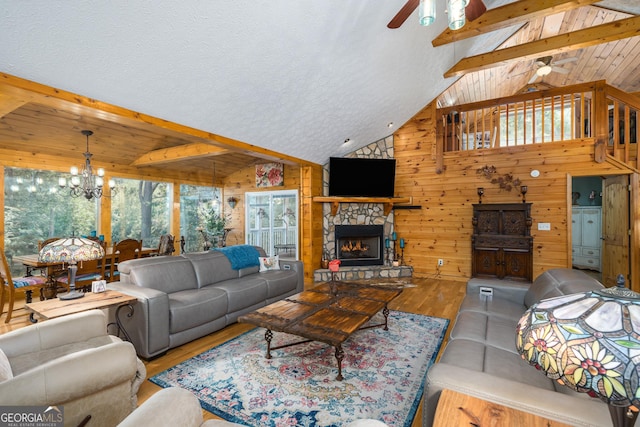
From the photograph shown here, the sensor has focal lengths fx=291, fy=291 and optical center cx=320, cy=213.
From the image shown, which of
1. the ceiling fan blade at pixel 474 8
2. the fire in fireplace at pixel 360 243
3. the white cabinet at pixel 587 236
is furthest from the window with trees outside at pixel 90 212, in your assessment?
the white cabinet at pixel 587 236

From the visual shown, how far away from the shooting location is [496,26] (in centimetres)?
343

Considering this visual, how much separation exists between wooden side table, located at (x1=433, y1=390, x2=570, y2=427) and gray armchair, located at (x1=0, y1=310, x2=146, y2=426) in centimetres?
159

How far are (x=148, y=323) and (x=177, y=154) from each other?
3.62m

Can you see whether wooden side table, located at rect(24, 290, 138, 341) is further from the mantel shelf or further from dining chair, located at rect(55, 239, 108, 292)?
the mantel shelf

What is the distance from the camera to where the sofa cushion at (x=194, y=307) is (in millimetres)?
2797

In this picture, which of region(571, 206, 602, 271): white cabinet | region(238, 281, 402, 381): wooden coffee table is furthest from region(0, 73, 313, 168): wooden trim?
region(571, 206, 602, 271): white cabinet

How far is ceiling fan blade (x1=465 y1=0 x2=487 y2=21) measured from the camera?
2074 millimetres

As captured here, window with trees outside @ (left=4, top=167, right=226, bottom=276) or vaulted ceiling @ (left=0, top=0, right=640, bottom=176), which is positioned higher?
vaulted ceiling @ (left=0, top=0, right=640, bottom=176)

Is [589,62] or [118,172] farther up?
[589,62]

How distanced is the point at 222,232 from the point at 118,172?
246cm

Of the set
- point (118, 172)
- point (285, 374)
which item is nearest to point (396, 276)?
point (285, 374)

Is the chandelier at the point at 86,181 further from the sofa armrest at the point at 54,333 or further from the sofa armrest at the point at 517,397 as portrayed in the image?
the sofa armrest at the point at 517,397

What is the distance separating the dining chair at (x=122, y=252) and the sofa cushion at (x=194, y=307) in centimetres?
200

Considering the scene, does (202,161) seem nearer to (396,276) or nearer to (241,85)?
(241,85)
